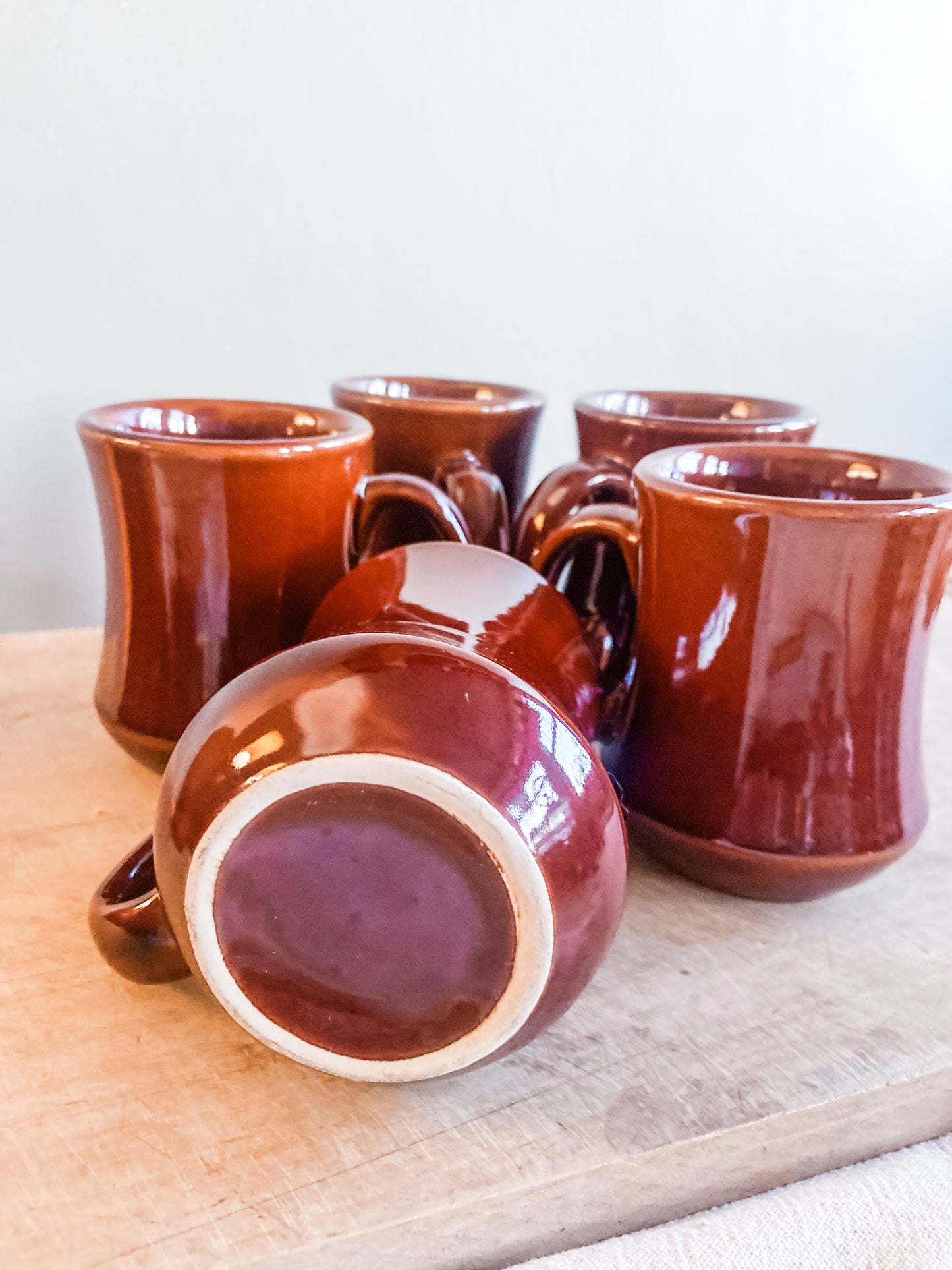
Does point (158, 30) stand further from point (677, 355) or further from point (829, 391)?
point (829, 391)

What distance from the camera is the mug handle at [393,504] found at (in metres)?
0.41

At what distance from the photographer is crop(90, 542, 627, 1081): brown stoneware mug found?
0.24 m

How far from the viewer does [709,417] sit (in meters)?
0.56

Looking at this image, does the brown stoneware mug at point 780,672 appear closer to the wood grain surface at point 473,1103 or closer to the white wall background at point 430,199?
the wood grain surface at point 473,1103

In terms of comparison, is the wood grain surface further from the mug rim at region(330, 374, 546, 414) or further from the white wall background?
the white wall background

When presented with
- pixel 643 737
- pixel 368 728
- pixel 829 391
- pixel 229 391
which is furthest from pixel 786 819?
pixel 829 391

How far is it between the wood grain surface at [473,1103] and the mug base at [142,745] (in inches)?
1.8

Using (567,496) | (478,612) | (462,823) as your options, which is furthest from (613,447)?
(462,823)

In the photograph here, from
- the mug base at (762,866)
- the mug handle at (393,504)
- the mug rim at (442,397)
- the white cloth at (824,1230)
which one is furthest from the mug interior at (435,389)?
the white cloth at (824,1230)

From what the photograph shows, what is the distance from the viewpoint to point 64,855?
1.21ft

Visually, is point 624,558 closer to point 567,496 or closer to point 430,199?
point 567,496

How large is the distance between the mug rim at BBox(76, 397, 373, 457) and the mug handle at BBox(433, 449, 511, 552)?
0.07m

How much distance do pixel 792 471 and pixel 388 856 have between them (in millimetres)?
238

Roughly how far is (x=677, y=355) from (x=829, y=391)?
191 mm
